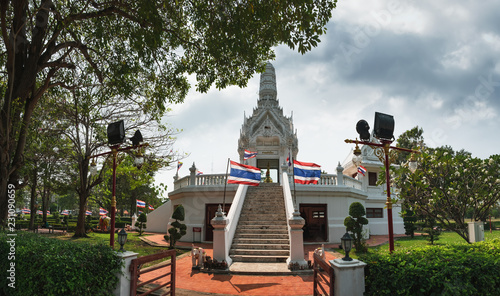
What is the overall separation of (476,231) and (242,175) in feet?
32.0

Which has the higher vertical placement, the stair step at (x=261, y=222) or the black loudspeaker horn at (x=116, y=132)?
the black loudspeaker horn at (x=116, y=132)

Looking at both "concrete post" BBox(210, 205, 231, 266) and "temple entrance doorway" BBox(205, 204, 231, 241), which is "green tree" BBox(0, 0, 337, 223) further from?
"temple entrance doorway" BBox(205, 204, 231, 241)

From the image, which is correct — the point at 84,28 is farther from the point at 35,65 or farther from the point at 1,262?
the point at 1,262

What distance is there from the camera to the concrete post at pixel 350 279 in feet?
17.4

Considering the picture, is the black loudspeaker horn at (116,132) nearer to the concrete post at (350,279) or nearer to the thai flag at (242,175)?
the concrete post at (350,279)

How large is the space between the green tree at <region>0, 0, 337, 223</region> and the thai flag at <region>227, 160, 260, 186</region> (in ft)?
15.2

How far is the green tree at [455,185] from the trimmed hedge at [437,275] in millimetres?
5328

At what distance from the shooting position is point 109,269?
18.9 feet

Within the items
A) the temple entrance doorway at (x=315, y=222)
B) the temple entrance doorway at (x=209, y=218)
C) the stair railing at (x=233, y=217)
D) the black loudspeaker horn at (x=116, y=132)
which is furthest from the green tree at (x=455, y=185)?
the temple entrance doorway at (x=209, y=218)

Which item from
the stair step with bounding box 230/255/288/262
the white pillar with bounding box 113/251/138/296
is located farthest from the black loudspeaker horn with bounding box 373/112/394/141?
the stair step with bounding box 230/255/288/262

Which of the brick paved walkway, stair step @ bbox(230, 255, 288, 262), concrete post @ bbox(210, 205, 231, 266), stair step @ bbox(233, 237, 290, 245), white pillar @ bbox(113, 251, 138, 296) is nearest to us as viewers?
white pillar @ bbox(113, 251, 138, 296)

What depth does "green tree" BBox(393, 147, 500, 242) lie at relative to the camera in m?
9.77

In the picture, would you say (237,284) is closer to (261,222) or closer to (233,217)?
(233,217)

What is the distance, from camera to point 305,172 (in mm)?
15922
